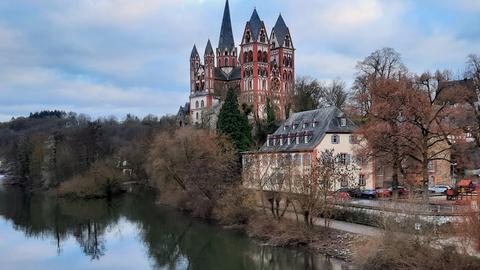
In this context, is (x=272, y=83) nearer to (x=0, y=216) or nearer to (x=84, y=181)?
(x=84, y=181)

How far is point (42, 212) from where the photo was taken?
52.7 metres

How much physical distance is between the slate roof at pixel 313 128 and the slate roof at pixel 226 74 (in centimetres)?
6345

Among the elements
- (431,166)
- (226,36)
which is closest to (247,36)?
(226,36)

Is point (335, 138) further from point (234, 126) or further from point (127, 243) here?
point (127, 243)

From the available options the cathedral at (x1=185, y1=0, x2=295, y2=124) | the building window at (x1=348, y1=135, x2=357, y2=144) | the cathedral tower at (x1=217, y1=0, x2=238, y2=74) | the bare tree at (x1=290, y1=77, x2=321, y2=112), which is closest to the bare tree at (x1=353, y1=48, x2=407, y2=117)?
the building window at (x1=348, y1=135, x2=357, y2=144)

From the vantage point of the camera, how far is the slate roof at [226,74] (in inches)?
4522

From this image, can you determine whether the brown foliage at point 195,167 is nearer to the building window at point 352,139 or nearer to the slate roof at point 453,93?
the building window at point 352,139

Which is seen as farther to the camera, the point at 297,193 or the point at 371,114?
the point at 371,114

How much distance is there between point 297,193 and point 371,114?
9212mm

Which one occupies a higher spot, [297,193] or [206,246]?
[297,193]

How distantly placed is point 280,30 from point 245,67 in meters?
11.6

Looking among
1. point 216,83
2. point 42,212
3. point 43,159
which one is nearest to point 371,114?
point 42,212

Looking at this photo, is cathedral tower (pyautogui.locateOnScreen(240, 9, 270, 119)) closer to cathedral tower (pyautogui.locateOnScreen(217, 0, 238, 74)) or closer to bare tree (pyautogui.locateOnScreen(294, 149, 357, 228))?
cathedral tower (pyautogui.locateOnScreen(217, 0, 238, 74))

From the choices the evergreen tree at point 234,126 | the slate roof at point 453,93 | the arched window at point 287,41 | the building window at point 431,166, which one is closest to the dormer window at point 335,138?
the building window at point 431,166
